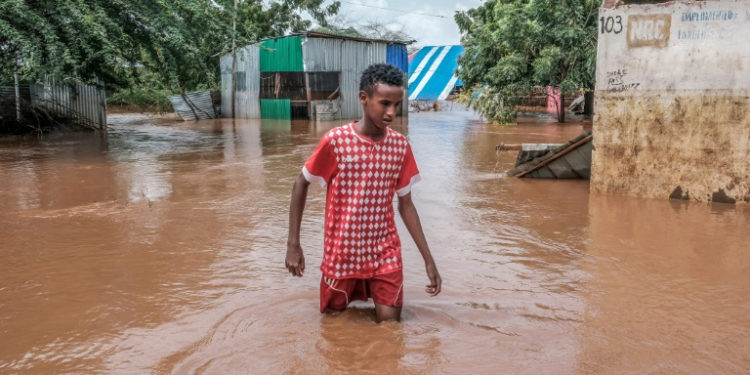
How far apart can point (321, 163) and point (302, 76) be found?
21.3m

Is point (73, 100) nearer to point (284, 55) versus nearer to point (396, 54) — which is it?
point (284, 55)

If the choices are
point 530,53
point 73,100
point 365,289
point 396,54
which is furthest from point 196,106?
point 365,289

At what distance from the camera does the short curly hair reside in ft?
9.70

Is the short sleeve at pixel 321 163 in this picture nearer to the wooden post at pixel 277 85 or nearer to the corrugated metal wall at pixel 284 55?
the corrugated metal wall at pixel 284 55

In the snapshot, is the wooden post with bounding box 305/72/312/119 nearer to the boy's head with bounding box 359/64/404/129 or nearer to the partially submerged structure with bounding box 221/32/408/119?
the partially submerged structure with bounding box 221/32/408/119

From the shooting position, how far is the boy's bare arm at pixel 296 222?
10.00 ft

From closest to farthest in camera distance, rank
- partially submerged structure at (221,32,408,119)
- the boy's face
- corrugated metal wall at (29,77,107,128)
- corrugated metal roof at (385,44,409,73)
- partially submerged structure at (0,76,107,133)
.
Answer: the boy's face, partially submerged structure at (0,76,107,133), corrugated metal wall at (29,77,107,128), partially submerged structure at (221,32,408,119), corrugated metal roof at (385,44,409,73)

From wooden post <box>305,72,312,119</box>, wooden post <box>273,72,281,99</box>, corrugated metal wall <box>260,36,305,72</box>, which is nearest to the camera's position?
corrugated metal wall <box>260,36,305,72</box>

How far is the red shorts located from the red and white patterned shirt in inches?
1.9

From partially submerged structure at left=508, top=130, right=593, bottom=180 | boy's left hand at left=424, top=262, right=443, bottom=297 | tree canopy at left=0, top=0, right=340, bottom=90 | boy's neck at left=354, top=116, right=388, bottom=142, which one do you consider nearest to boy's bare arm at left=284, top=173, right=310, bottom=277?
boy's neck at left=354, top=116, right=388, bottom=142

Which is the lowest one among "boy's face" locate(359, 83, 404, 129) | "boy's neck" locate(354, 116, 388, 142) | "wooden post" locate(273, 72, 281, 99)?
"boy's neck" locate(354, 116, 388, 142)

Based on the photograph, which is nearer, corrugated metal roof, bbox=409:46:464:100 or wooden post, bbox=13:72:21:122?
wooden post, bbox=13:72:21:122

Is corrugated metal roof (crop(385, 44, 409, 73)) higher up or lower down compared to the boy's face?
higher up

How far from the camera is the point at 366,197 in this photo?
305 cm
